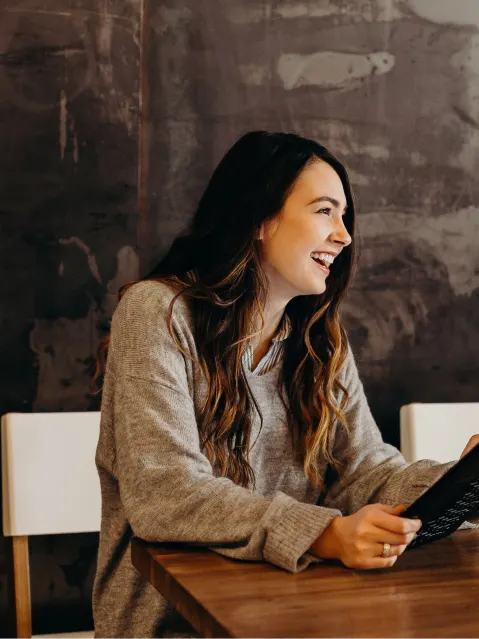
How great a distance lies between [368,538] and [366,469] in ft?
1.57

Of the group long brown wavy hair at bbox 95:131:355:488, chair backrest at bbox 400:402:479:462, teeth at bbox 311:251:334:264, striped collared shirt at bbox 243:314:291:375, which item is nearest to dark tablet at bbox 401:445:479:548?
long brown wavy hair at bbox 95:131:355:488

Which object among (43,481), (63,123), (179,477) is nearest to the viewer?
(179,477)

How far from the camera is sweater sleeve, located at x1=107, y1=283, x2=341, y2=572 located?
1.29 metres

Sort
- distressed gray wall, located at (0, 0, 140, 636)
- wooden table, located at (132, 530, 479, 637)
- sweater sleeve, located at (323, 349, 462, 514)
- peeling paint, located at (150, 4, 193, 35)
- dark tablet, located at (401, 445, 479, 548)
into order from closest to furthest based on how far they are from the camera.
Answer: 1. wooden table, located at (132, 530, 479, 637)
2. dark tablet, located at (401, 445, 479, 548)
3. sweater sleeve, located at (323, 349, 462, 514)
4. distressed gray wall, located at (0, 0, 140, 636)
5. peeling paint, located at (150, 4, 193, 35)

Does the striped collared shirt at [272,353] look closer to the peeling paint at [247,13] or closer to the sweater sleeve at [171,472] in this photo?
the sweater sleeve at [171,472]

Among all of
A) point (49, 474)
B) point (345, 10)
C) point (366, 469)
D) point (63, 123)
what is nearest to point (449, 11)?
point (345, 10)

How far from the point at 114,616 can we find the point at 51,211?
1.23 meters

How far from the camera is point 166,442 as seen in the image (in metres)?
1.44

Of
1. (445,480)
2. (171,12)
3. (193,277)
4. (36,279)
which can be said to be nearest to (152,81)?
(171,12)

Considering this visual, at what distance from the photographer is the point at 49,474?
216 cm

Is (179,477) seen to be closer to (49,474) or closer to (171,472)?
(171,472)

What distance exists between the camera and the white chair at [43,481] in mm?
2105

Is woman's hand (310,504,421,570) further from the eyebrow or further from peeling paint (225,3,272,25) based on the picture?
peeling paint (225,3,272,25)

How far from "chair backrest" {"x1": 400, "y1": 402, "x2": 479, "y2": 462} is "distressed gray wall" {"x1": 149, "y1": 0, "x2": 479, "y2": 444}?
343 mm
